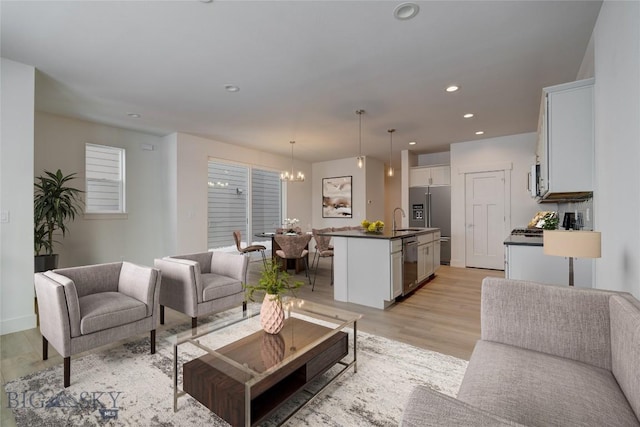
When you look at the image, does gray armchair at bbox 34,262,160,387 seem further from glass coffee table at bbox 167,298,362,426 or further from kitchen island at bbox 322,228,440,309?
kitchen island at bbox 322,228,440,309

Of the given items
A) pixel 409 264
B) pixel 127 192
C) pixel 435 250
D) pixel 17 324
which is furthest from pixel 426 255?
pixel 127 192

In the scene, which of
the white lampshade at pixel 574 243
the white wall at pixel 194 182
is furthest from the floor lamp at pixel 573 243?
the white wall at pixel 194 182

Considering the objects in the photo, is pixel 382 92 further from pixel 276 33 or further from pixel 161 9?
pixel 161 9

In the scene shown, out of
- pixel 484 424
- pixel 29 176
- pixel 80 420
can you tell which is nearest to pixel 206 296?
pixel 80 420

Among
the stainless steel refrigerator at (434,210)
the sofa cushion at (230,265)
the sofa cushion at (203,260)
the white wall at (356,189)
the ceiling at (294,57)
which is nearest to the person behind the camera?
the ceiling at (294,57)

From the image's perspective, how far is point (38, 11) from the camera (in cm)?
225

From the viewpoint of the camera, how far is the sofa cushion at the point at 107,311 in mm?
2160

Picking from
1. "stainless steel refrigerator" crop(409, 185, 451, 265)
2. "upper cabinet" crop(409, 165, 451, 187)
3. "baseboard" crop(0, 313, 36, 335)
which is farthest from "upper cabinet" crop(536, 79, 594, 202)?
"baseboard" crop(0, 313, 36, 335)

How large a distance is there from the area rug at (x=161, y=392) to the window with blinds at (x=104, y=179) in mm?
3579

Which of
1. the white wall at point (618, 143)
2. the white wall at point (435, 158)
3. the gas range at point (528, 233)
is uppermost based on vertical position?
the white wall at point (435, 158)

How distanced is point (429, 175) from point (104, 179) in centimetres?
670

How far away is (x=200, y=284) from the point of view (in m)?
2.89

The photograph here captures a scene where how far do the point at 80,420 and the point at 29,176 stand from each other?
2680 mm

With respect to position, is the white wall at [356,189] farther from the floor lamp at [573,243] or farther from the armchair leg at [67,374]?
the armchair leg at [67,374]
